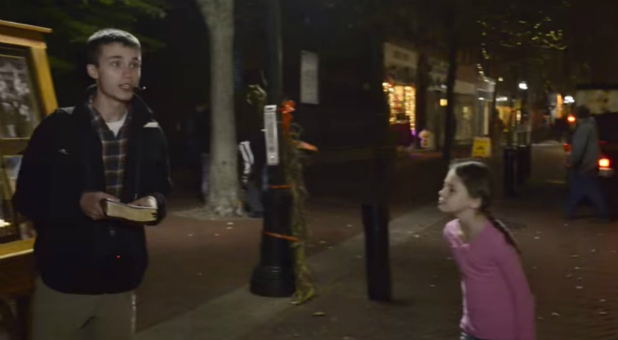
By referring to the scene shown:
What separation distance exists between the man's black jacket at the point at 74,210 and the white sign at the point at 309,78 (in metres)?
26.8

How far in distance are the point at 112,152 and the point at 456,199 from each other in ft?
5.17

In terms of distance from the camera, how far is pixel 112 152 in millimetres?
3609

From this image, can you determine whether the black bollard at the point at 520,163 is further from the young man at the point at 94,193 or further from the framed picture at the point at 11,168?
the young man at the point at 94,193

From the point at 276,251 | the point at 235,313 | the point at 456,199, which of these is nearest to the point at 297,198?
the point at 276,251

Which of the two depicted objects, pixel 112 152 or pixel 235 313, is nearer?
pixel 112 152

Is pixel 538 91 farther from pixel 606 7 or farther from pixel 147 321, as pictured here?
pixel 147 321

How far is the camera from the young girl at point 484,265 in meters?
4.04

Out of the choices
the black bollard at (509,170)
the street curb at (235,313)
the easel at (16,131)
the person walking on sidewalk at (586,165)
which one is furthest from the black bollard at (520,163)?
the easel at (16,131)

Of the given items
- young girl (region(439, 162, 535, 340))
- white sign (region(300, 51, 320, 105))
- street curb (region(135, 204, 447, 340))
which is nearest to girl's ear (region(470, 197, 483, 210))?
young girl (region(439, 162, 535, 340))

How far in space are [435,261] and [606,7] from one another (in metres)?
16.6

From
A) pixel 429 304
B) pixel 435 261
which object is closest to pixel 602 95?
pixel 435 261

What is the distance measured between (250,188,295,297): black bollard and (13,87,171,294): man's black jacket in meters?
4.73

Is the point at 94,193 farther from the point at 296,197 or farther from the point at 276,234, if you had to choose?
the point at 296,197

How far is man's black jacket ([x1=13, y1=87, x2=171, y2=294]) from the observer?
349cm
